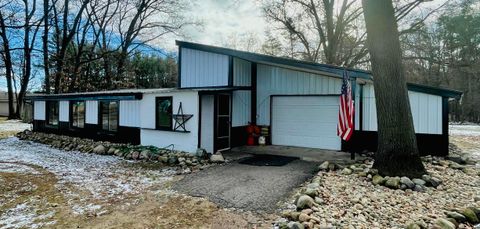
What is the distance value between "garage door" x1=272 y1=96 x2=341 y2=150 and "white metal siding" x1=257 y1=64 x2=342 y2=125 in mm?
217

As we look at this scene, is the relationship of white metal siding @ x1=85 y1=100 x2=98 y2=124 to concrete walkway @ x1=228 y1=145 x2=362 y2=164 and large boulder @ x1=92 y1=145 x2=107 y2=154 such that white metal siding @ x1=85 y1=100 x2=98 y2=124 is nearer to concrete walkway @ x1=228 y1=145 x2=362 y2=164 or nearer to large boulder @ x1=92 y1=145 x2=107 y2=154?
large boulder @ x1=92 y1=145 x2=107 y2=154

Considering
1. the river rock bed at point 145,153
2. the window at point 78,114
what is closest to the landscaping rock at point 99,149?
the river rock bed at point 145,153

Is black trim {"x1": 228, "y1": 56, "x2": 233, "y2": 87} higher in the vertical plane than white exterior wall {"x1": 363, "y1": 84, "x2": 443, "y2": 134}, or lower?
higher

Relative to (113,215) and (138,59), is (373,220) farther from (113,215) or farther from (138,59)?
(138,59)

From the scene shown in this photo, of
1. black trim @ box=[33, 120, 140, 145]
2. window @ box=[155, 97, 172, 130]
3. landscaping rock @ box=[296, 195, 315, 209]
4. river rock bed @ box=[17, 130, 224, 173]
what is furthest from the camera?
black trim @ box=[33, 120, 140, 145]

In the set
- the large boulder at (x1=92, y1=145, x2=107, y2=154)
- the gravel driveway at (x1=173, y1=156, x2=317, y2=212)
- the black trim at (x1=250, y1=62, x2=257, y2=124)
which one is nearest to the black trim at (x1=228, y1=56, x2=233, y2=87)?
the black trim at (x1=250, y1=62, x2=257, y2=124)

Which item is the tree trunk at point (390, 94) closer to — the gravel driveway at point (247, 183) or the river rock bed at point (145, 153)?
the gravel driveway at point (247, 183)

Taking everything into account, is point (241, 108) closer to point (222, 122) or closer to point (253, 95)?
point (253, 95)

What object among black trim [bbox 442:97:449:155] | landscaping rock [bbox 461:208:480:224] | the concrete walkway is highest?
black trim [bbox 442:97:449:155]

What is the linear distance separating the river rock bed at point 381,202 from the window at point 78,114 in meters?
10.8

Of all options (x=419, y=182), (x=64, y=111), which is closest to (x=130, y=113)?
(x=64, y=111)

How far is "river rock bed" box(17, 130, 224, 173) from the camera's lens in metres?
7.79

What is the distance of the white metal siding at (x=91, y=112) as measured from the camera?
474 inches

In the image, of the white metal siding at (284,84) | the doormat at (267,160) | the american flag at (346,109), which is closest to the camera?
the american flag at (346,109)
